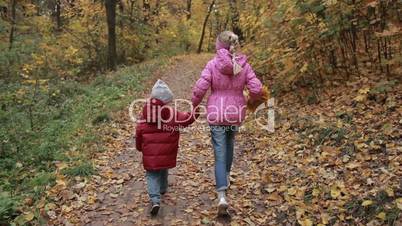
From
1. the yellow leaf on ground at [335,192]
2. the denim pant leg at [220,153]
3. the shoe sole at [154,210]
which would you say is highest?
the denim pant leg at [220,153]

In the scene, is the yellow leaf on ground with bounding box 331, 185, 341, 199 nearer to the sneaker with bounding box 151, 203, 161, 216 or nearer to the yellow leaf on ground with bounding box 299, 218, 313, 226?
the yellow leaf on ground with bounding box 299, 218, 313, 226

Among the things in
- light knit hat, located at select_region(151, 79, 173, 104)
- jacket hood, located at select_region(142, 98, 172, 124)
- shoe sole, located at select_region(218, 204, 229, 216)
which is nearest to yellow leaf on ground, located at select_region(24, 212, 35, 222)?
jacket hood, located at select_region(142, 98, 172, 124)

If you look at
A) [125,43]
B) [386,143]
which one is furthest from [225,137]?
[125,43]

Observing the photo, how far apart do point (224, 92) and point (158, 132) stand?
3.40ft

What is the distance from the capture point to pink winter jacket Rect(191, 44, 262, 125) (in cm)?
575

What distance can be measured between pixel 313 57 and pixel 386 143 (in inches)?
179

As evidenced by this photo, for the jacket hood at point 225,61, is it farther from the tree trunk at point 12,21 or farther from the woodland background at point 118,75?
the tree trunk at point 12,21

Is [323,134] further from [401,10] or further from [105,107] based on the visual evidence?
[105,107]

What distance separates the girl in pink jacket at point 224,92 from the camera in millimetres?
5703

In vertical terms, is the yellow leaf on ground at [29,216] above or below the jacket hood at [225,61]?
below

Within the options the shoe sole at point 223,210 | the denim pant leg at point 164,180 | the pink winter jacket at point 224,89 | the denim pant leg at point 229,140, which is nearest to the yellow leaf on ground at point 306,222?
the shoe sole at point 223,210

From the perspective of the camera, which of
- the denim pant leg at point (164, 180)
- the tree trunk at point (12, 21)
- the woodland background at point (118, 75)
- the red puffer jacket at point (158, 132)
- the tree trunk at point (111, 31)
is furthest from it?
the tree trunk at point (12, 21)

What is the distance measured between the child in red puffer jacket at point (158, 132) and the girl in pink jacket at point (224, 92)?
14.6 inches

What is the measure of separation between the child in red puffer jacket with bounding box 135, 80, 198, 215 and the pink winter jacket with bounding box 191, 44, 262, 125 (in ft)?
1.23
